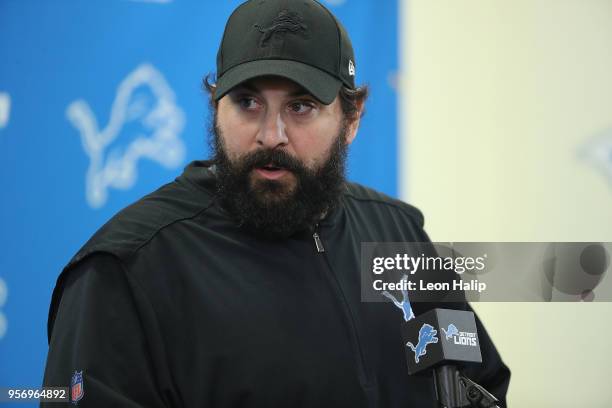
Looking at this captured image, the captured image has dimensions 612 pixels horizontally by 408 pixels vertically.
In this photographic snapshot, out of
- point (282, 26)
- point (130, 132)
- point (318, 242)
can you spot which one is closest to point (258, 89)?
point (282, 26)

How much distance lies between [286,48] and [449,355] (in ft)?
2.32

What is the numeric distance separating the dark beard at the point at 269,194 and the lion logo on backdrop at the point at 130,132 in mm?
813

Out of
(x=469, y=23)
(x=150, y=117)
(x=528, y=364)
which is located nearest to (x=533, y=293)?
(x=528, y=364)

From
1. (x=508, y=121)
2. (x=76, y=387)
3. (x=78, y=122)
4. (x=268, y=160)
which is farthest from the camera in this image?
(x=508, y=121)

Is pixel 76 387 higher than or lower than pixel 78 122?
lower

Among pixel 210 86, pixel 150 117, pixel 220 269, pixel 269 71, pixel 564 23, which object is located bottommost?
pixel 220 269

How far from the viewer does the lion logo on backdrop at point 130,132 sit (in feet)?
7.34

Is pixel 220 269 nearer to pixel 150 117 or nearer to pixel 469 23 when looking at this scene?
pixel 150 117

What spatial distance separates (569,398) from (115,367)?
1.81m

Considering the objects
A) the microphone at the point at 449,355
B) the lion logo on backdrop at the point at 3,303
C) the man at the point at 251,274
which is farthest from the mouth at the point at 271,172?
the lion logo on backdrop at the point at 3,303

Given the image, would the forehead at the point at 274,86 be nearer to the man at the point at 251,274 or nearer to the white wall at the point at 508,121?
the man at the point at 251,274

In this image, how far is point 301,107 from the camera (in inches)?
57.7

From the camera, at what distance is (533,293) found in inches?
82.6

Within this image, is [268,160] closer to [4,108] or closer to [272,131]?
[272,131]
